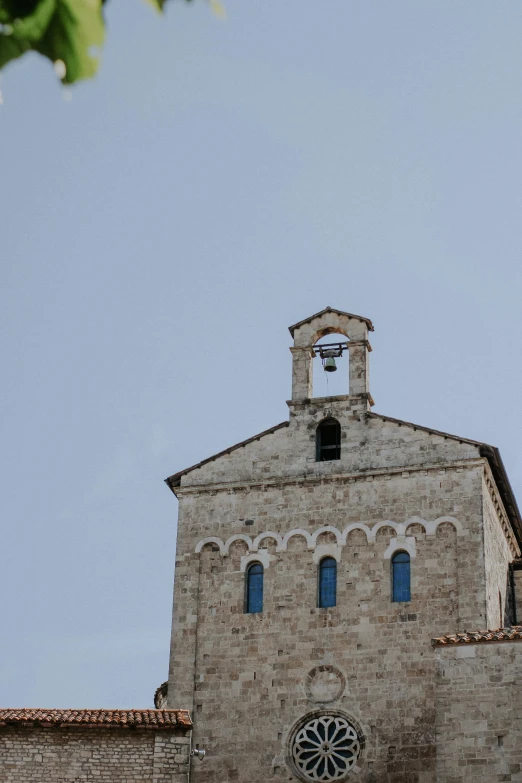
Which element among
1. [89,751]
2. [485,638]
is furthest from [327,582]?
[89,751]

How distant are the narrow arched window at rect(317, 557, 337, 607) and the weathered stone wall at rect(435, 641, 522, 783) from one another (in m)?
4.82

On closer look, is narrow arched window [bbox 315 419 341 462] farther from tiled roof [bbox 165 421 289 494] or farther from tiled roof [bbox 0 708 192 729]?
tiled roof [bbox 0 708 192 729]

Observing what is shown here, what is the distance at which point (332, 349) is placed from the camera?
28.5 meters

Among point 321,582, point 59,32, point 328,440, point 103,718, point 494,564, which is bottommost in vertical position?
point 59,32

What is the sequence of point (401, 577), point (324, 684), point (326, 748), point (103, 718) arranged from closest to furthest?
1. point (103, 718)
2. point (326, 748)
3. point (324, 684)
4. point (401, 577)

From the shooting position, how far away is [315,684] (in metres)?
24.8

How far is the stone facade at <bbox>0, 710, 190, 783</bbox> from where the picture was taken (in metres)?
20.5

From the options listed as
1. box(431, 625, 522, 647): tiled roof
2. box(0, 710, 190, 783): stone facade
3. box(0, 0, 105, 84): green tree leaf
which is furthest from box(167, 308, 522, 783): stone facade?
box(0, 0, 105, 84): green tree leaf

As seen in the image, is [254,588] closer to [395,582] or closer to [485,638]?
[395,582]

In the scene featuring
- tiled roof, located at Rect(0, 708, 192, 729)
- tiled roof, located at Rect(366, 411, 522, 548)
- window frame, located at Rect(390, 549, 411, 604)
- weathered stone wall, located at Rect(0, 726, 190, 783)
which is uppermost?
tiled roof, located at Rect(366, 411, 522, 548)

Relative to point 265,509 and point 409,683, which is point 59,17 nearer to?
point 409,683

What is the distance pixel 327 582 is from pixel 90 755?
22.4ft

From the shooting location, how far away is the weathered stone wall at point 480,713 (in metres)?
19.8

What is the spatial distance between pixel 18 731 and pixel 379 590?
7779 millimetres
